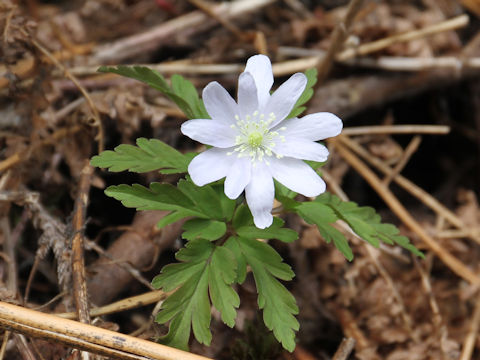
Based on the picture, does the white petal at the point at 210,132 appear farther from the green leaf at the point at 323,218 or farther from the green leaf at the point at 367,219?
the green leaf at the point at 367,219

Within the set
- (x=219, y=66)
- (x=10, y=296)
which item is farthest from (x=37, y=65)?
(x=10, y=296)

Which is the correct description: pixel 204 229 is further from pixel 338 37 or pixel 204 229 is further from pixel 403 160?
pixel 403 160

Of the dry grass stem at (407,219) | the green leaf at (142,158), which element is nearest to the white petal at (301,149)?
the green leaf at (142,158)

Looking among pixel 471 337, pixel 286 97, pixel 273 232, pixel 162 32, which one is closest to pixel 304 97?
pixel 286 97

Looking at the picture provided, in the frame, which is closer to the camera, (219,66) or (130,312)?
(130,312)

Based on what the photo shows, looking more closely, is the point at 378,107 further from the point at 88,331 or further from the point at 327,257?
the point at 88,331

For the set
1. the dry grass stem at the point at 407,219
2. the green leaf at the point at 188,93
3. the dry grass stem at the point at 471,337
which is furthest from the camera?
the dry grass stem at the point at 407,219
